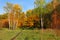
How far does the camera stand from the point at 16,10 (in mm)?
57656

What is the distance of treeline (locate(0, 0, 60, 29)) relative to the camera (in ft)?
151

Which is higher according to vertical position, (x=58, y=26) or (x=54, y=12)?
(x=54, y=12)

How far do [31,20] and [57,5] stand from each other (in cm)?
957

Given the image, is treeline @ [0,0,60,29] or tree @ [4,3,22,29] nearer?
treeline @ [0,0,60,29]

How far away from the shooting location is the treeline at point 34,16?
4591 cm

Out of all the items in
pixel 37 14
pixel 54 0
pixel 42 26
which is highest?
pixel 54 0

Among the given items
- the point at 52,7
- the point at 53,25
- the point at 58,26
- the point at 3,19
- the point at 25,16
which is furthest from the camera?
the point at 3,19

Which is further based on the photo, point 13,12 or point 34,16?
point 13,12

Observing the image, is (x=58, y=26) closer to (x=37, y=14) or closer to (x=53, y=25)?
(x=53, y=25)

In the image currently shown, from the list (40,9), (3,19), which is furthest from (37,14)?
(3,19)

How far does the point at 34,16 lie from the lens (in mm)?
49031

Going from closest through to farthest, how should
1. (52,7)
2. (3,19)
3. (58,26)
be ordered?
(58,26) < (52,7) < (3,19)

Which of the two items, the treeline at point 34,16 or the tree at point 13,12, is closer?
the treeline at point 34,16

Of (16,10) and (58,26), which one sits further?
(16,10)
